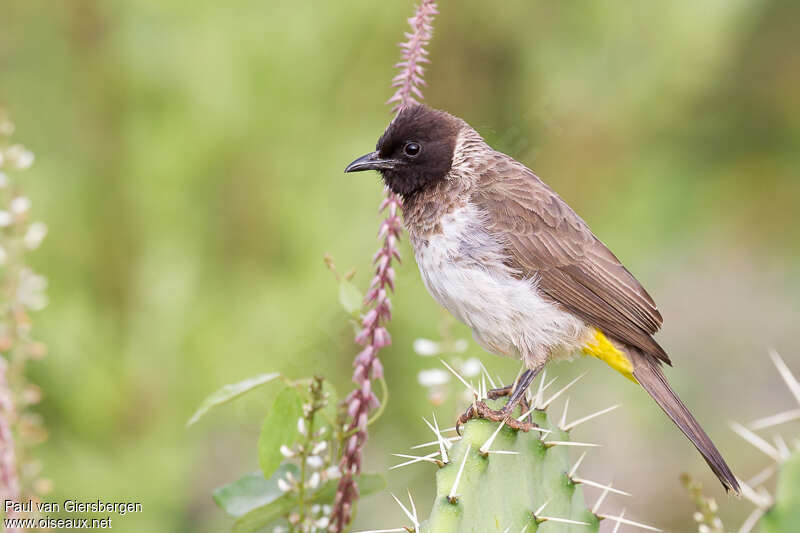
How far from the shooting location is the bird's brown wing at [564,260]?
252cm

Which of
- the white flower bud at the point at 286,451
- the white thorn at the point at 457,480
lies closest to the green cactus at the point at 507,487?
the white thorn at the point at 457,480

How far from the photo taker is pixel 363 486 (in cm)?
193

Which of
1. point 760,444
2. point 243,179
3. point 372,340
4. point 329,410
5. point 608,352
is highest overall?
point 760,444

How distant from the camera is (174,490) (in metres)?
3.69

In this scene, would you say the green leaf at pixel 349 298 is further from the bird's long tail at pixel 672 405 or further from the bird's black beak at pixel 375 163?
the bird's long tail at pixel 672 405

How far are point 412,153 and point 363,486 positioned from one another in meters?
1.08

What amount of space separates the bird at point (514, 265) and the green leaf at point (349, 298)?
661 mm

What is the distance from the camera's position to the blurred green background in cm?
392

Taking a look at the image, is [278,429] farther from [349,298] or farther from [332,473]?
[349,298]

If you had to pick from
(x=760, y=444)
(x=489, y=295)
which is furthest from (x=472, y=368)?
(x=760, y=444)

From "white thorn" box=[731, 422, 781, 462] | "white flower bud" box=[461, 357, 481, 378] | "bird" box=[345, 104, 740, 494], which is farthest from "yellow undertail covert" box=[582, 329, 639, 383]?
"white thorn" box=[731, 422, 781, 462]

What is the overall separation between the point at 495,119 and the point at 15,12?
223 centimetres

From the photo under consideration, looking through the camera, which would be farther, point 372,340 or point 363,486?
point 363,486

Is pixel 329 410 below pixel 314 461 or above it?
above
